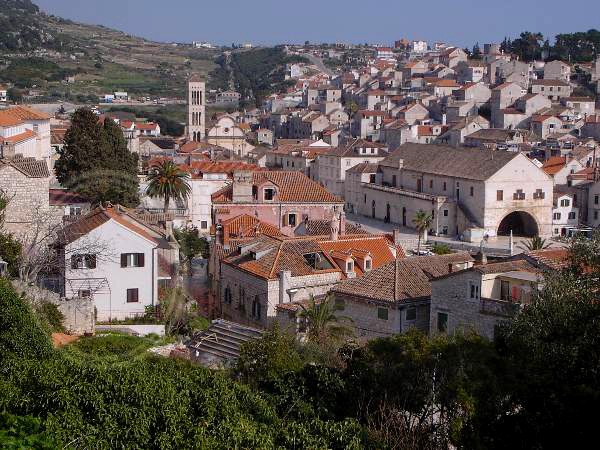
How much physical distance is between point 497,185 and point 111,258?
4103cm

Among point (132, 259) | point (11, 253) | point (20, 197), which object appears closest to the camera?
point (11, 253)

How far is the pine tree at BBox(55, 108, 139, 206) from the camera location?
45.8 meters

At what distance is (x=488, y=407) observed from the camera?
17109 mm

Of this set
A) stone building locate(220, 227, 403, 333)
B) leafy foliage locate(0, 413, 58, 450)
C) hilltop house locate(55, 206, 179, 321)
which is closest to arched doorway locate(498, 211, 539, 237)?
stone building locate(220, 227, 403, 333)

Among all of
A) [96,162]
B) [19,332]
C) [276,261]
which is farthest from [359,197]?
[19,332]

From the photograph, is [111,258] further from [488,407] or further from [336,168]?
[336,168]

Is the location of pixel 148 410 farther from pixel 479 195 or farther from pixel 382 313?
pixel 479 195

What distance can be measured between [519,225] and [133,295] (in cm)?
4389

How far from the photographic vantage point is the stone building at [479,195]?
67250 mm

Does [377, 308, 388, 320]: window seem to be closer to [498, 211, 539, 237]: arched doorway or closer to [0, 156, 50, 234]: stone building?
[0, 156, 50, 234]: stone building

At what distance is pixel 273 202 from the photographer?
4478cm

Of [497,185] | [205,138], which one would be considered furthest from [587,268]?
[205,138]

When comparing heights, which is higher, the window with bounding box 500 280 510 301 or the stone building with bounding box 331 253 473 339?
the window with bounding box 500 280 510 301

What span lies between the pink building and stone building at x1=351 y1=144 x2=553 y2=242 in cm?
2273
